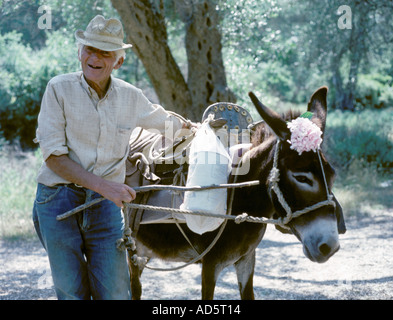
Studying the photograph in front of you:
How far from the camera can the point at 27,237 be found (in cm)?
798

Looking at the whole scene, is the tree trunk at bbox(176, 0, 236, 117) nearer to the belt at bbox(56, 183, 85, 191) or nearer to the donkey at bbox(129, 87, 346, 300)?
the donkey at bbox(129, 87, 346, 300)

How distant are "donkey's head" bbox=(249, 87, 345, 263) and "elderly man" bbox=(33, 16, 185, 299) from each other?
909 millimetres

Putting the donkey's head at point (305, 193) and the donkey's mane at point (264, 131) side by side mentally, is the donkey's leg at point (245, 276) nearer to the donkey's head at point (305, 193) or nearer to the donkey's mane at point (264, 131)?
the donkey's head at point (305, 193)

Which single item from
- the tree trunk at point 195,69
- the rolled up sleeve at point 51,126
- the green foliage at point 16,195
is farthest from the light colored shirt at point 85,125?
the green foliage at point 16,195

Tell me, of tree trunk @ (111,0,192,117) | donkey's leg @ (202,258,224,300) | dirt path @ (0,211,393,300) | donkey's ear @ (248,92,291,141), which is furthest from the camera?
tree trunk @ (111,0,192,117)

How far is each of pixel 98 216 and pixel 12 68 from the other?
42.7 feet

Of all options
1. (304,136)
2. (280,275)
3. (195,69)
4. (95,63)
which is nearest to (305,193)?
(304,136)

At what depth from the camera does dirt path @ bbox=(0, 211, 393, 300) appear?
212 inches

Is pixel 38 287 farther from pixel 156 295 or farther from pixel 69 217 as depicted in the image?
pixel 69 217

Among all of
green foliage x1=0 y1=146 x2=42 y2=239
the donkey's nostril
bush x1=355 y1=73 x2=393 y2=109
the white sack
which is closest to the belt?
the white sack

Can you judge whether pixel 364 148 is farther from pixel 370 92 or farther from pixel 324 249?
pixel 370 92

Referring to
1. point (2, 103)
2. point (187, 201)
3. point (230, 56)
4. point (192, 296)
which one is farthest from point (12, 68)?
point (187, 201)
